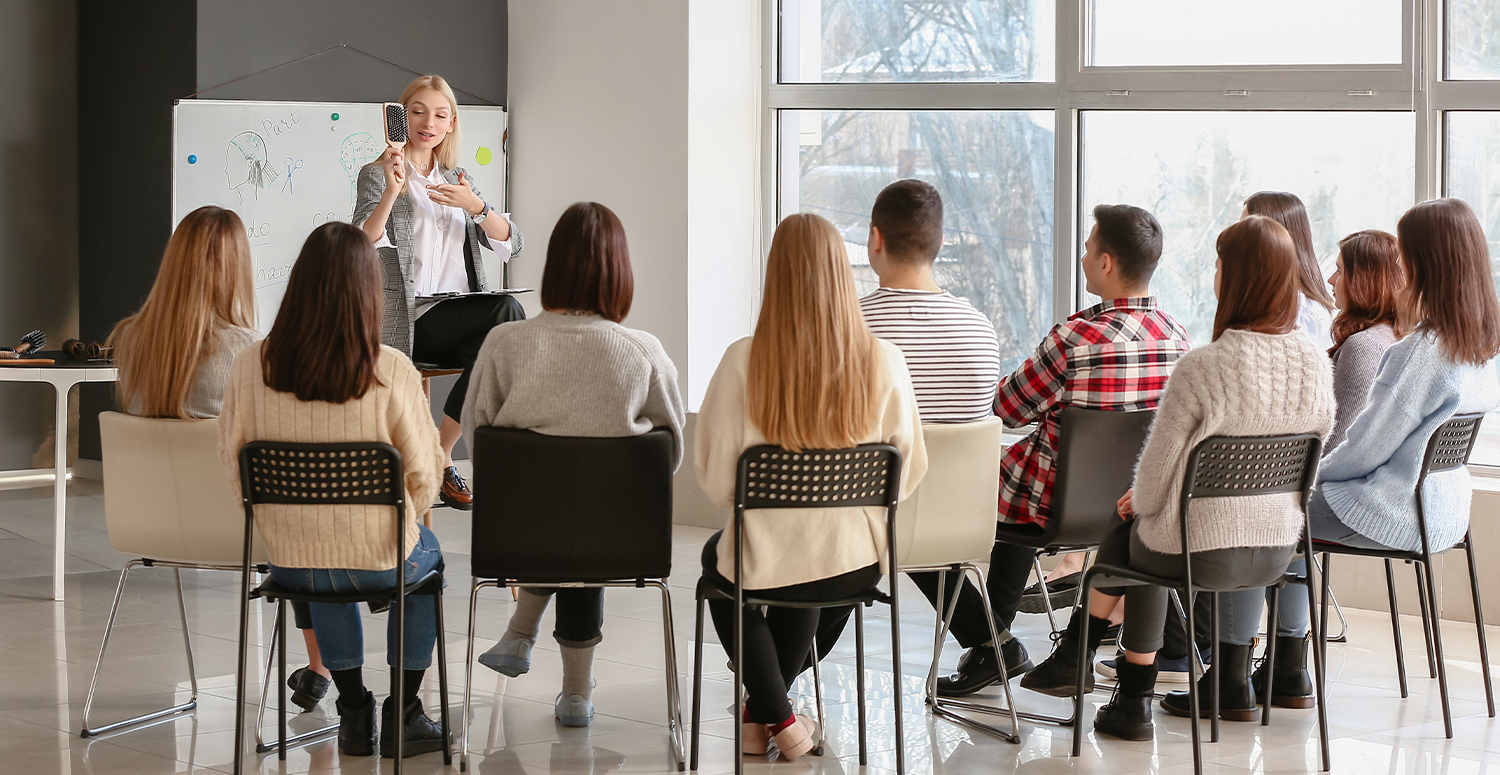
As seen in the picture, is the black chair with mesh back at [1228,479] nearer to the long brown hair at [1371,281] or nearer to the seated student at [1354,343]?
the seated student at [1354,343]

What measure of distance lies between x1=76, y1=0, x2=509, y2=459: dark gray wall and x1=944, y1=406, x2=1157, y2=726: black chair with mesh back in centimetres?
407

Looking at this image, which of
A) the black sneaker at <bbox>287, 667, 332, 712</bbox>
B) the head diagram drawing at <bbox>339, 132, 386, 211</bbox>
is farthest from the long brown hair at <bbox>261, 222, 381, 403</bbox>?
the head diagram drawing at <bbox>339, 132, 386, 211</bbox>

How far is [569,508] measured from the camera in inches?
116

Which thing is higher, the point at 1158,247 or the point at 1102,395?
the point at 1158,247

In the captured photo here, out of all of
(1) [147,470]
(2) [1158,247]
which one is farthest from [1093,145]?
(1) [147,470]

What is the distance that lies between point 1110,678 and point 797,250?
177cm

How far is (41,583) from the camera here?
4934mm

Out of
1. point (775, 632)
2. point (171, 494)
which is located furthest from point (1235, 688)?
point (171, 494)

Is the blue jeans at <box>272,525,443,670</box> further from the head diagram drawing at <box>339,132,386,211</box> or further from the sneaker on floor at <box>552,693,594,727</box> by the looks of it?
the head diagram drawing at <box>339,132,386,211</box>

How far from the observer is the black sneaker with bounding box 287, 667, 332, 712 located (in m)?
3.46

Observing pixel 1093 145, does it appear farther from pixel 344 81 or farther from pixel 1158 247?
pixel 344 81

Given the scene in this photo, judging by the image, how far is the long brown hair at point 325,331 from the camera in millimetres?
2791

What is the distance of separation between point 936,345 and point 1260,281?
757mm

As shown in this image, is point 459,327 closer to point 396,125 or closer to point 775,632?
point 396,125
